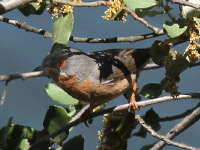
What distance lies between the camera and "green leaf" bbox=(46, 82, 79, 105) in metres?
2.67

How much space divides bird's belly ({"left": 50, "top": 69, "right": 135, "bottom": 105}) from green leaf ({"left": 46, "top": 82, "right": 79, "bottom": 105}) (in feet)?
0.22

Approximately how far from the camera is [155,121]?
256cm

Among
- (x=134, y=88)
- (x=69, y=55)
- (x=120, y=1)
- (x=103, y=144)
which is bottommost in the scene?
(x=103, y=144)

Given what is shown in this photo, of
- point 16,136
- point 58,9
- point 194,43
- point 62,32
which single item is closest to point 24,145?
point 16,136

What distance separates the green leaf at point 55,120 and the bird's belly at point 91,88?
0.58 m

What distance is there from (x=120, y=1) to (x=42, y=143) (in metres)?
0.80

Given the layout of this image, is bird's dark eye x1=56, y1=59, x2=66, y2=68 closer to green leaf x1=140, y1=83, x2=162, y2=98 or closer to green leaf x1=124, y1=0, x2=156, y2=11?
green leaf x1=140, y1=83, x2=162, y2=98

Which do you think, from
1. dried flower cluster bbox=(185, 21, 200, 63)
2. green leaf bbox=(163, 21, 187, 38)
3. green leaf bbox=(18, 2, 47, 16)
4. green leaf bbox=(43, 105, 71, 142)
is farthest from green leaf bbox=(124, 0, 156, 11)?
green leaf bbox=(18, 2, 47, 16)

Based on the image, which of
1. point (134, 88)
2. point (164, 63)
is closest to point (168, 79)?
point (164, 63)

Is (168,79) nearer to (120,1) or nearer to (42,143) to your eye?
(120,1)

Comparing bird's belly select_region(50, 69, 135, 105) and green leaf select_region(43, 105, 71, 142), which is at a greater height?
bird's belly select_region(50, 69, 135, 105)

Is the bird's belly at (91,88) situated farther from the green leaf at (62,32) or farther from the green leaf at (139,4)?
the green leaf at (139,4)

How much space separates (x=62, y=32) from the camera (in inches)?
88.8

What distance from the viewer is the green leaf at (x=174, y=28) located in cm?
217
